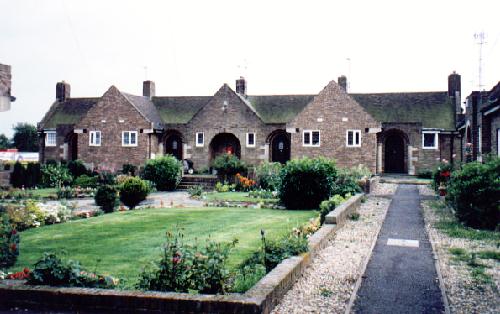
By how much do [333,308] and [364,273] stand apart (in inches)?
83.2

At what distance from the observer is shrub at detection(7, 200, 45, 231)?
44.6 feet

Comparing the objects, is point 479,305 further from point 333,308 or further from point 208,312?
point 208,312

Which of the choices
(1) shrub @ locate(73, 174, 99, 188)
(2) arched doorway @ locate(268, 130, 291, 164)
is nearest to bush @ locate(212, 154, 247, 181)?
(1) shrub @ locate(73, 174, 99, 188)

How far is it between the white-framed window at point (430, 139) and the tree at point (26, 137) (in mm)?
69478

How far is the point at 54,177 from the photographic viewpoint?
1210 inches

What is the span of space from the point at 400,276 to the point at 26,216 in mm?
10710

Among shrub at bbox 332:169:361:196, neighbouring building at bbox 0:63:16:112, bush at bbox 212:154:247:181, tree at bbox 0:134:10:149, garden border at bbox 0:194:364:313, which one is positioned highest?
tree at bbox 0:134:10:149

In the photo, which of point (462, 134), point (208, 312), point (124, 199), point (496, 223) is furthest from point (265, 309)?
point (462, 134)

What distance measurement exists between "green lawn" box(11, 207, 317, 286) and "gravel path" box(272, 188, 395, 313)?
1519mm

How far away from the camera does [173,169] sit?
29.0m

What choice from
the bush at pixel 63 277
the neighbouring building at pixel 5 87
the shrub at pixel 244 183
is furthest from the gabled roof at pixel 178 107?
the neighbouring building at pixel 5 87

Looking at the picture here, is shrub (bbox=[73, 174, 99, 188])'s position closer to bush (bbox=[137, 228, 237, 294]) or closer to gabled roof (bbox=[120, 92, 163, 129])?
gabled roof (bbox=[120, 92, 163, 129])

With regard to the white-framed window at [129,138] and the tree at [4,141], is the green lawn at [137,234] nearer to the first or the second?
the white-framed window at [129,138]

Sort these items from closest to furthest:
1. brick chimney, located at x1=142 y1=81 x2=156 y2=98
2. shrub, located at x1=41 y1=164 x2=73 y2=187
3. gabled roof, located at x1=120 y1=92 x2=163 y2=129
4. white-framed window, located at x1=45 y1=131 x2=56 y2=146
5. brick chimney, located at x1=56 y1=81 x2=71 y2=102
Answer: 1. shrub, located at x1=41 y1=164 x2=73 y2=187
2. gabled roof, located at x1=120 y1=92 x2=163 y2=129
3. white-framed window, located at x1=45 y1=131 x2=56 y2=146
4. brick chimney, located at x1=142 y1=81 x2=156 y2=98
5. brick chimney, located at x1=56 y1=81 x2=71 y2=102
